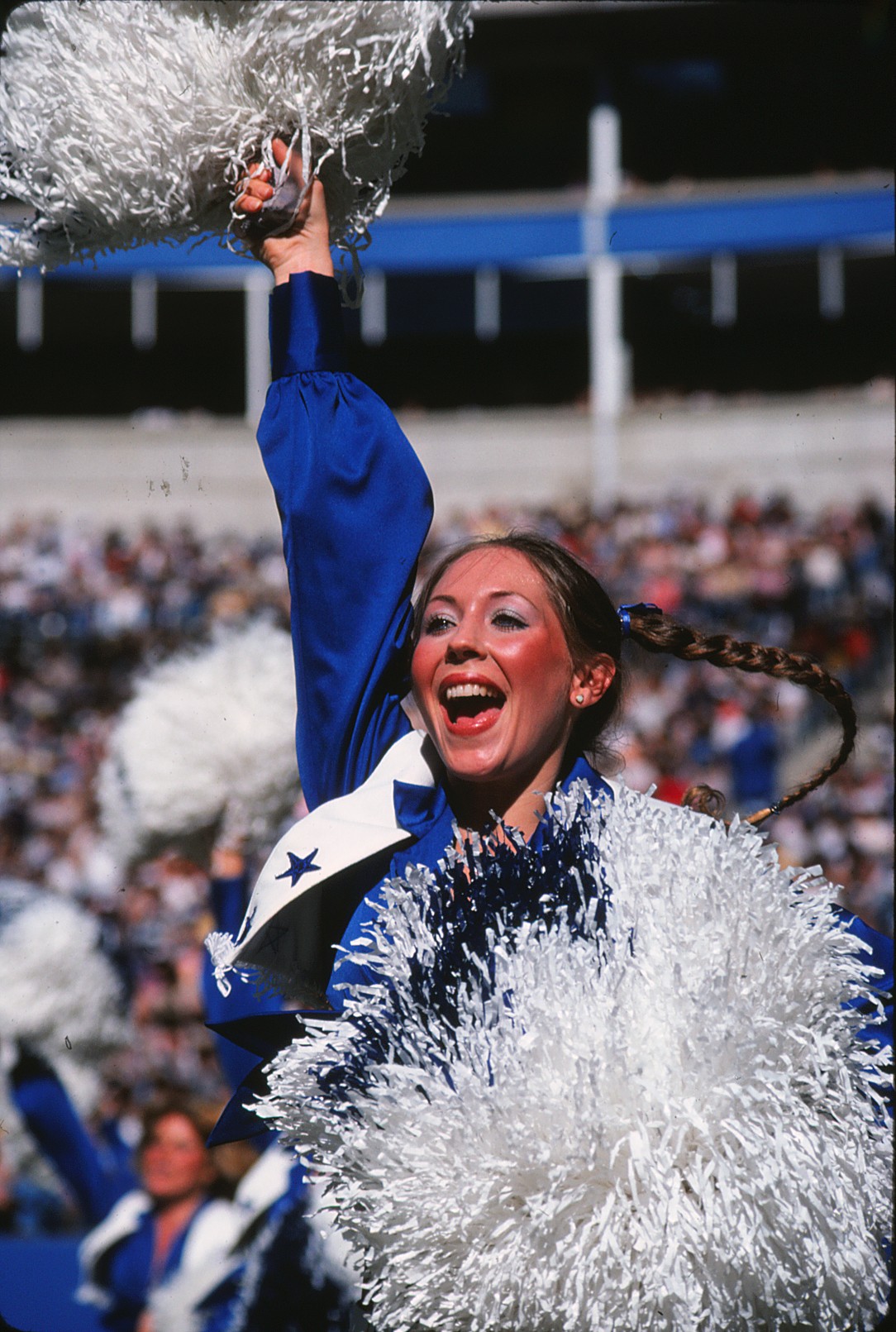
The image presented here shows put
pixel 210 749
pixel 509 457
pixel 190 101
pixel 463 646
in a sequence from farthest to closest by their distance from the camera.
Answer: pixel 509 457 → pixel 210 749 → pixel 463 646 → pixel 190 101

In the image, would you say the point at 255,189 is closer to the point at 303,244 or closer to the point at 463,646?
the point at 303,244

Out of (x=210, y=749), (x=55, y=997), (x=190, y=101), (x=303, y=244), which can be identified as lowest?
(x=55, y=997)

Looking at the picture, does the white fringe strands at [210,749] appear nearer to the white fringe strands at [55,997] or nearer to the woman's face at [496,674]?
the white fringe strands at [55,997]

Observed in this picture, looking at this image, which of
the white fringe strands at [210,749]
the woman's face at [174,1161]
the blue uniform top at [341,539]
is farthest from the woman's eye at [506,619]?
the woman's face at [174,1161]

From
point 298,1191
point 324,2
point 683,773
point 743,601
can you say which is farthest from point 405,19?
point 743,601

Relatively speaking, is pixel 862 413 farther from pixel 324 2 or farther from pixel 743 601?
pixel 324 2

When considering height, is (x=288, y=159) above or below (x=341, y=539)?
above

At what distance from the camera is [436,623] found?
5.60ft

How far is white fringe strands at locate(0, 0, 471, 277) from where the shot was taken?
58.4 inches

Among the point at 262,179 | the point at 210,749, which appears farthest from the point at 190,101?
the point at 210,749

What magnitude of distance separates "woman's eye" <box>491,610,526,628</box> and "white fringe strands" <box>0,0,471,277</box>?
52 centimetres

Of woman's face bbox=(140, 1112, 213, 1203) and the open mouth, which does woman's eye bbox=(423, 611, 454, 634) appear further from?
woman's face bbox=(140, 1112, 213, 1203)

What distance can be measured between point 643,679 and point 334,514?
5.07 m

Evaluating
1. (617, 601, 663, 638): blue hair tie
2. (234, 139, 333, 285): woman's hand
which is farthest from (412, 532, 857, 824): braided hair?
(234, 139, 333, 285): woman's hand
